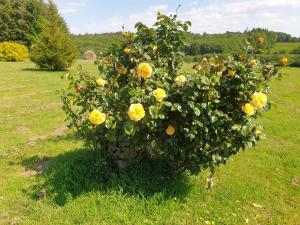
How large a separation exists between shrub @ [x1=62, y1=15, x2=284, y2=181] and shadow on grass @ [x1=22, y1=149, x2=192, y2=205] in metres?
0.26

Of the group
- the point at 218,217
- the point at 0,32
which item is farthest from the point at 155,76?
the point at 0,32

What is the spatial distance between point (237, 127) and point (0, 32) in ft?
149

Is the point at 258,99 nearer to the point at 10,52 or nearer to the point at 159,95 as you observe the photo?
the point at 159,95

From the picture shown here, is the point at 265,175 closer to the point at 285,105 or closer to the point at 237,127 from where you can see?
the point at 237,127

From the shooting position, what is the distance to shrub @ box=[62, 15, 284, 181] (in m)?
Result: 3.89

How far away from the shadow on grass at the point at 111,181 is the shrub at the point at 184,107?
10.3 inches

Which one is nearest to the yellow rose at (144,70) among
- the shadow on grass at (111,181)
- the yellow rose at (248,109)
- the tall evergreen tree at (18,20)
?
the yellow rose at (248,109)

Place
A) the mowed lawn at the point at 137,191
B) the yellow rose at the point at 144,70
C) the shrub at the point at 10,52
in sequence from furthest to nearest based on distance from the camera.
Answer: the shrub at the point at 10,52
the mowed lawn at the point at 137,191
the yellow rose at the point at 144,70

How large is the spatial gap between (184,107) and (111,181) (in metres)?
1.50

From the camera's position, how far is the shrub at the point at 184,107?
12.8 ft

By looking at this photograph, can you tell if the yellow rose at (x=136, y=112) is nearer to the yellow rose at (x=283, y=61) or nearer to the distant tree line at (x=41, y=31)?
the yellow rose at (x=283, y=61)

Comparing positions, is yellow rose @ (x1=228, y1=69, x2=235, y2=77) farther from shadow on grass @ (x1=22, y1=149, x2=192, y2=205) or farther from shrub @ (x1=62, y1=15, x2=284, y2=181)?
shadow on grass @ (x1=22, y1=149, x2=192, y2=205)

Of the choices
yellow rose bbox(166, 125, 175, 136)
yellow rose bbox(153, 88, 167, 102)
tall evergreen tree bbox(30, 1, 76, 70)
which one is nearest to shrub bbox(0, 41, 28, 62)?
tall evergreen tree bbox(30, 1, 76, 70)

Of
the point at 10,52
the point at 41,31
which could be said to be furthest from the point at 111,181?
the point at 41,31
